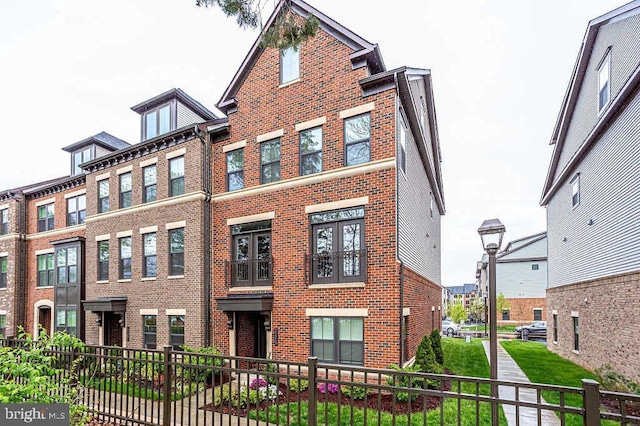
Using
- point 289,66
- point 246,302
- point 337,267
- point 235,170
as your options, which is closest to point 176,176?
point 235,170

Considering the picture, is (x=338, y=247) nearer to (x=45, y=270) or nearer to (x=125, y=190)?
(x=125, y=190)

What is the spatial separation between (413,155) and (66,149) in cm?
1868

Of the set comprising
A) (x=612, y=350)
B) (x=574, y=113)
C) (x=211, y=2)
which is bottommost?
(x=612, y=350)

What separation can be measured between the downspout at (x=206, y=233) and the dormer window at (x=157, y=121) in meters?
3.20

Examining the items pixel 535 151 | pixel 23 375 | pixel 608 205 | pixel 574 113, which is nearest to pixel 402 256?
pixel 608 205

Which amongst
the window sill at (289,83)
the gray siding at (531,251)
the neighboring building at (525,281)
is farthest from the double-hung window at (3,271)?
the gray siding at (531,251)

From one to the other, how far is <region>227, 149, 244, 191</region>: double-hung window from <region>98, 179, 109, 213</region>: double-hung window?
263 inches

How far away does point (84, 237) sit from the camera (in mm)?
18594

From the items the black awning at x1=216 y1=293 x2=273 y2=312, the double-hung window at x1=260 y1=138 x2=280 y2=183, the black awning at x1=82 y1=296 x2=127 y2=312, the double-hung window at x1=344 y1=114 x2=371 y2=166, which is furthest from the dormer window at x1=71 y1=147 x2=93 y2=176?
the double-hung window at x1=344 y1=114 x2=371 y2=166

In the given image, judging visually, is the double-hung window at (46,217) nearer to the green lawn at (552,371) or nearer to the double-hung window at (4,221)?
the double-hung window at (4,221)

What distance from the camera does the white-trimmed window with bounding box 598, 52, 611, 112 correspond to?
12.5m

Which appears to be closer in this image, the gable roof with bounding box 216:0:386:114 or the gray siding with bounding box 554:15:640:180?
the gray siding with bounding box 554:15:640:180

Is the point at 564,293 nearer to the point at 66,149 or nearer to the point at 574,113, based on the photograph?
the point at 574,113

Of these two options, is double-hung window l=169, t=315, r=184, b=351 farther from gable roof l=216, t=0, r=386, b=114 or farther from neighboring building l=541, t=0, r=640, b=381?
neighboring building l=541, t=0, r=640, b=381
